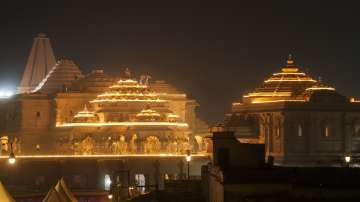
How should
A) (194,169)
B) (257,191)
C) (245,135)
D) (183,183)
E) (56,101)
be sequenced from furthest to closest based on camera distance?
(56,101) < (245,135) < (194,169) < (183,183) < (257,191)

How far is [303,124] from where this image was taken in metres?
99.8

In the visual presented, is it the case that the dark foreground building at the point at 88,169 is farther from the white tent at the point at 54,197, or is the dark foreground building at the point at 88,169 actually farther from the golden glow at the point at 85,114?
the white tent at the point at 54,197

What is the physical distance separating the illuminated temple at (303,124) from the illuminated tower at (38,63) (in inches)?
797

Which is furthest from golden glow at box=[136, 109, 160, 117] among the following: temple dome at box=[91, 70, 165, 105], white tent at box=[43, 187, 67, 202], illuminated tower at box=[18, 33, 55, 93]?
white tent at box=[43, 187, 67, 202]

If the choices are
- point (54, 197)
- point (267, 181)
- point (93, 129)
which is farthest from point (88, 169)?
point (267, 181)

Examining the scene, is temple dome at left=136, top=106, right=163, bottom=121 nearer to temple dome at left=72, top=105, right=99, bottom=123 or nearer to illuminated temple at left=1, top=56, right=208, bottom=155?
illuminated temple at left=1, top=56, right=208, bottom=155

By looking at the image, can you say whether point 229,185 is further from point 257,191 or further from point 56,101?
point 56,101

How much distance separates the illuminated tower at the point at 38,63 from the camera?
118250mm

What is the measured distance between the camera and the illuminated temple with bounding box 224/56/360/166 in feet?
324

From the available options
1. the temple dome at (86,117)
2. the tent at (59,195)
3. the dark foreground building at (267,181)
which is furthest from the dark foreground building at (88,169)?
the dark foreground building at (267,181)

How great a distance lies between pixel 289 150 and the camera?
98.7 metres

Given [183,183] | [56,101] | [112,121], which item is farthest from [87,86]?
[183,183]

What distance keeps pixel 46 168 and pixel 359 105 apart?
803 inches

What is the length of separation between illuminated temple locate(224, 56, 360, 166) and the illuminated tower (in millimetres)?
20241
